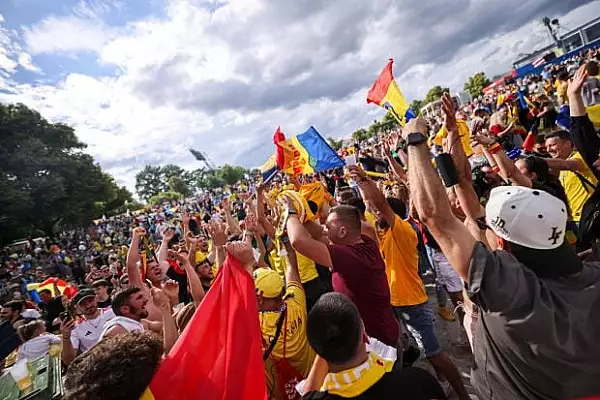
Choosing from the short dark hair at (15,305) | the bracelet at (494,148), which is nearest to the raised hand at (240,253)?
the bracelet at (494,148)

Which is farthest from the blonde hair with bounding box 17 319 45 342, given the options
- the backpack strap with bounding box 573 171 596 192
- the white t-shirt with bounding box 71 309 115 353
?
the backpack strap with bounding box 573 171 596 192

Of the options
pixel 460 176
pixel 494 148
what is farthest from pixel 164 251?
pixel 494 148

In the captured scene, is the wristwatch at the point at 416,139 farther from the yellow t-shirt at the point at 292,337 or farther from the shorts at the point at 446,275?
the shorts at the point at 446,275

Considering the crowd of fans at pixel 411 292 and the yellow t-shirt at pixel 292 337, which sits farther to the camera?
the yellow t-shirt at pixel 292 337

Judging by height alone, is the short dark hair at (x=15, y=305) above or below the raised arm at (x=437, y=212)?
above

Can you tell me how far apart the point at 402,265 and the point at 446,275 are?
1.07 meters

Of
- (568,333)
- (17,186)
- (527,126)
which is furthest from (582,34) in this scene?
(17,186)

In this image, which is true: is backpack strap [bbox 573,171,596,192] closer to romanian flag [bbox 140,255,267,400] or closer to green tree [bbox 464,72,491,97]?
romanian flag [bbox 140,255,267,400]

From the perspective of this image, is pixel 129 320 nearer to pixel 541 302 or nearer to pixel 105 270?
pixel 541 302

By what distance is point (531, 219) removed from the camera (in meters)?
1.41

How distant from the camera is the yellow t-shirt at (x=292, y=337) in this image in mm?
2510

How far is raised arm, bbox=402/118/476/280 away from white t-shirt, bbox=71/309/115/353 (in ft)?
12.0

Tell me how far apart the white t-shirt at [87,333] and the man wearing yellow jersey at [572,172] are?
17.0 feet

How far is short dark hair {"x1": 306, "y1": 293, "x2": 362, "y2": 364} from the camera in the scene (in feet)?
5.79
